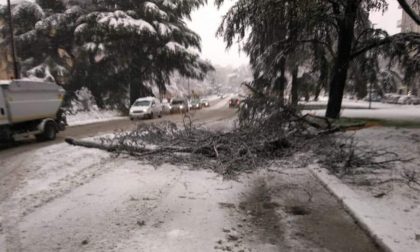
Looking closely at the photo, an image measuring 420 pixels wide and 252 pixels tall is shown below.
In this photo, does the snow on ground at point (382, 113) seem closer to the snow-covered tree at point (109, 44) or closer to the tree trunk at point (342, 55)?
the tree trunk at point (342, 55)

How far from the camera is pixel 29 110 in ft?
48.5

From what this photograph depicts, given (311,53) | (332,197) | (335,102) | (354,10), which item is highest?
(354,10)

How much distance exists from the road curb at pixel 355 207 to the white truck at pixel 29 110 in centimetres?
1102

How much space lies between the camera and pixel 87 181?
8156 millimetres

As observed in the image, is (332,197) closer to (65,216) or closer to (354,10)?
(65,216)

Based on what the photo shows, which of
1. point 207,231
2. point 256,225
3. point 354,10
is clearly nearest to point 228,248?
point 207,231

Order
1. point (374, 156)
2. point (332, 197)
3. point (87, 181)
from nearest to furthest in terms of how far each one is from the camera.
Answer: point (332, 197) < point (87, 181) < point (374, 156)

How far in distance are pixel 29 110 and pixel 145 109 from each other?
14422mm

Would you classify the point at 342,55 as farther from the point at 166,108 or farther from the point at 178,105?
the point at 178,105

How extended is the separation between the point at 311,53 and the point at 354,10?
2.69 meters

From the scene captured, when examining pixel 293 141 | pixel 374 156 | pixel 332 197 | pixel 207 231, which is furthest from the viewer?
pixel 293 141

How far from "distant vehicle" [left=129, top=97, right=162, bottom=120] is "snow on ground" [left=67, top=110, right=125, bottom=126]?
2.43 m

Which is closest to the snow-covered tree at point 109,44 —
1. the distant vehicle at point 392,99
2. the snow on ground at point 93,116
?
the snow on ground at point 93,116

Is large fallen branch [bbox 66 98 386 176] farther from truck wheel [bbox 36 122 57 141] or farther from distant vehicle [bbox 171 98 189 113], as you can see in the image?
distant vehicle [bbox 171 98 189 113]
